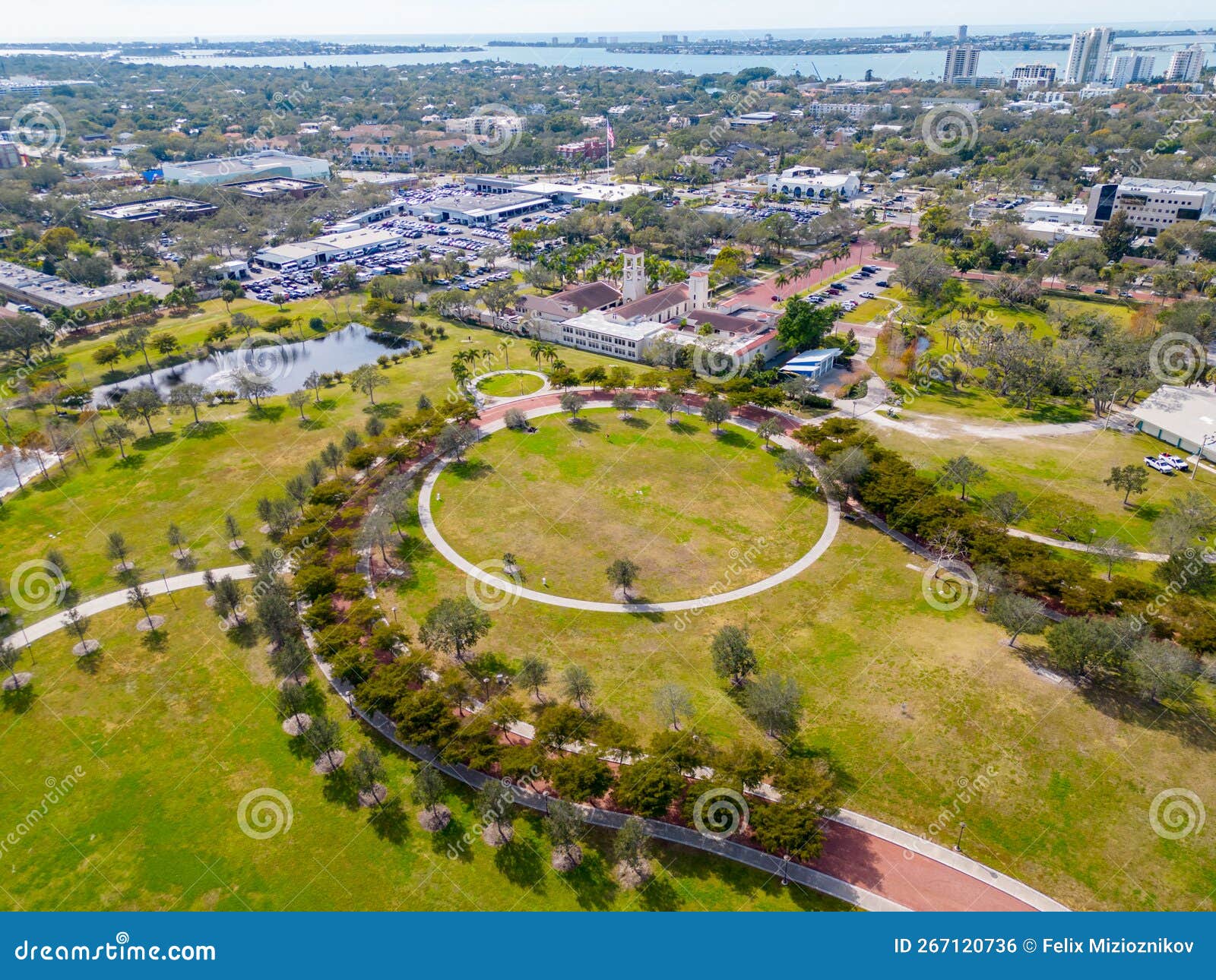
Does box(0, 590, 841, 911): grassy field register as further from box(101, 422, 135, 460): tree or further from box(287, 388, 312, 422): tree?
box(287, 388, 312, 422): tree

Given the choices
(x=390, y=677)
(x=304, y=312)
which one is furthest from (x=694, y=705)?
(x=304, y=312)

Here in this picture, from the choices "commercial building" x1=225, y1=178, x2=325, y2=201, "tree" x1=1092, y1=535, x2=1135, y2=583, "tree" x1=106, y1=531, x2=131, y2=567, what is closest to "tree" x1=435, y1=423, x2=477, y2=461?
"tree" x1=106, y1=531, x2=131, y2=567

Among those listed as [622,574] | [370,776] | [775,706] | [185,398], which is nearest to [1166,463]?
[775,706]

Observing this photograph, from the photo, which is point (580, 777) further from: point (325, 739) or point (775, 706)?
point (325, 739)

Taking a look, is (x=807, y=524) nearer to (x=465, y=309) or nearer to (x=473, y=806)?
(x=473, y=806)

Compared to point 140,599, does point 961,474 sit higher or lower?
higher

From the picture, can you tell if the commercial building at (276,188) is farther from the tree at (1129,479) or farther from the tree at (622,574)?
the tree at (1129,479)
